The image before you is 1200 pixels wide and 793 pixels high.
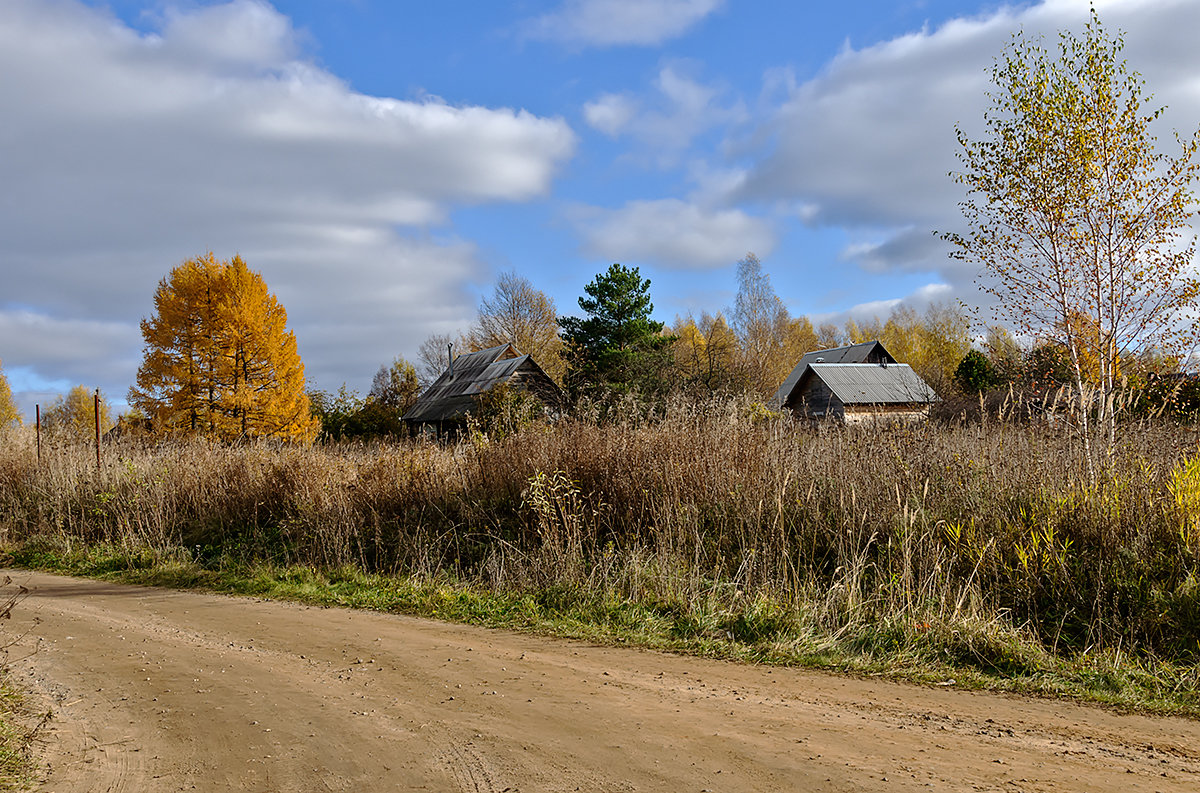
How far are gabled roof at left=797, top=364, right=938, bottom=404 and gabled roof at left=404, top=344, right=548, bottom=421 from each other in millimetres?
14219

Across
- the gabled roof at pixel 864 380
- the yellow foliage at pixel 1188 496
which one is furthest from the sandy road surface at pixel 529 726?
the gabled roof at pixel 864 380

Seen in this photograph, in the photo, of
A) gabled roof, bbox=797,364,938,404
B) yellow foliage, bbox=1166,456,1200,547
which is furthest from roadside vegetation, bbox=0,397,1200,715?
gabled roof, bbox=797,364,938,404

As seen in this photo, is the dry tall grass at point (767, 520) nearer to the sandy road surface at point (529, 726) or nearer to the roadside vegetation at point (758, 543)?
the roadside vegetation at point (758, 543)

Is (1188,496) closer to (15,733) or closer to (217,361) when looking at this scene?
(15,733)

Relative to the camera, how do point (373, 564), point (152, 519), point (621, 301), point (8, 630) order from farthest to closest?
1. point (621, 301)
2. point (152, 519)
3. point (373, 564)
4. point (8, 630)

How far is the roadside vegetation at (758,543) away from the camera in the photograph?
706cm

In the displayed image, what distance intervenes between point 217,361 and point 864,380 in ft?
99.0

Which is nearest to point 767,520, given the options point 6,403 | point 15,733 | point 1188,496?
point 1188,496

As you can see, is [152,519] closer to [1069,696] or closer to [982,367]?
[1069,696]

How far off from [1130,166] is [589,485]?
7862mm

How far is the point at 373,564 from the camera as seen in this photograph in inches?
452

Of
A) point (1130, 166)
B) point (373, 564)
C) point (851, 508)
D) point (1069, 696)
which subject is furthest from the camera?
point (373, 564)

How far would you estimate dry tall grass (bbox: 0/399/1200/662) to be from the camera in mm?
7555

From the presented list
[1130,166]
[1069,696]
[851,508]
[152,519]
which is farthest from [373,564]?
[1130,166]
